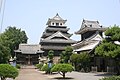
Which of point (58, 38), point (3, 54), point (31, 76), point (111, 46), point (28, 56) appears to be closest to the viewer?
point (111, 46)

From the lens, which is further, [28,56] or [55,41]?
[28,56]

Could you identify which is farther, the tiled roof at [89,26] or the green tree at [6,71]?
the tiled roof at [89,26]

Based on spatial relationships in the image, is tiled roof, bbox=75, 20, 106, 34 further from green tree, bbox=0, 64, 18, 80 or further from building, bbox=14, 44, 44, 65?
green tree, bbox=0, 64, 18, 80

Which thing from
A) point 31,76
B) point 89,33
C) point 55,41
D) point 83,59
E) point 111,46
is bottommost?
point 31,76

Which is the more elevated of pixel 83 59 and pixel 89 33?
pixel 89 33

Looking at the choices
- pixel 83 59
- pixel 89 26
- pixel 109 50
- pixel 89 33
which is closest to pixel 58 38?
pixel 89 33

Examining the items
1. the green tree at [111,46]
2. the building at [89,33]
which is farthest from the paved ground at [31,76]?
the building at [89,33]

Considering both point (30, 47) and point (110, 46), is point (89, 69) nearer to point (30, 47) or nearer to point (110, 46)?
point (110, 46)

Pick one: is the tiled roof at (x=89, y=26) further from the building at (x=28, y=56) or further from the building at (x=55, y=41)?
the building at (x=28, y=56)

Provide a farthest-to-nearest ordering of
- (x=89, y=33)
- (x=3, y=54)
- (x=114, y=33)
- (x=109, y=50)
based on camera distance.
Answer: (x=89, y=33), (x=3, y=54), (x=114, y=33), (x=109, y=50)

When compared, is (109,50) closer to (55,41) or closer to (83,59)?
(83,59)

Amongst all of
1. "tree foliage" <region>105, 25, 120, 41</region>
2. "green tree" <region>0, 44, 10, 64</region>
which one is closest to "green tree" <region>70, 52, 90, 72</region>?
"tree foliage" <region>105, 25, 120, 41</region>

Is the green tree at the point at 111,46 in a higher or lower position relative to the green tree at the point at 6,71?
higher

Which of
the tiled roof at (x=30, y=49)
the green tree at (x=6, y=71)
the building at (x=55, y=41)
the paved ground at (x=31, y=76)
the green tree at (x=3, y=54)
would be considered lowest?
the paved ground at (x=31, y=76)
